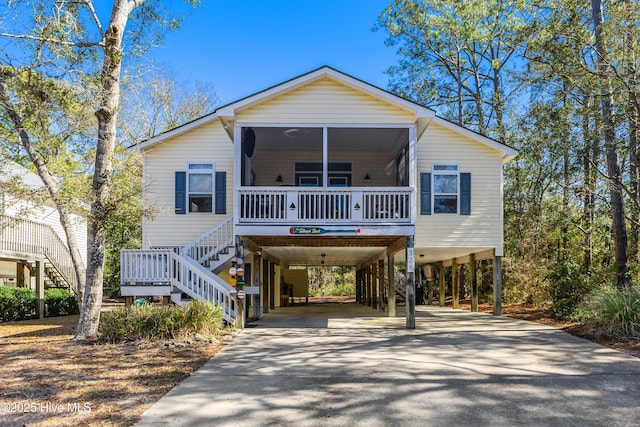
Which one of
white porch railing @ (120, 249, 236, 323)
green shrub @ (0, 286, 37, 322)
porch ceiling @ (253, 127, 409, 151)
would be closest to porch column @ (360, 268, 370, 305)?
porch ceiling @ (253, 127, 409, 151)

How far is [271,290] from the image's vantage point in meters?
19.2

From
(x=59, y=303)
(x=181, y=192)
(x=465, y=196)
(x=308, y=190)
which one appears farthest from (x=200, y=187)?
(x=59, y=303)

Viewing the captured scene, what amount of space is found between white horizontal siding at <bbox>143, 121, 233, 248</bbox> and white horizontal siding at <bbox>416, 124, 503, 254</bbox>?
19.1 ft

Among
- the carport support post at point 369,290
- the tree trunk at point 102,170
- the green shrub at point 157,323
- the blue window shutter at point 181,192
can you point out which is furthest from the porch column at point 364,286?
the tree trunk at point 102,170

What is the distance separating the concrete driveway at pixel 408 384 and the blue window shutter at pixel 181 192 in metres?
5.45

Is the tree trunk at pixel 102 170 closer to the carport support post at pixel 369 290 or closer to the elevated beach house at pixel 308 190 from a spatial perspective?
the elevated beach house at pixel 308 190

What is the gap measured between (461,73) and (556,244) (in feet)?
38.4

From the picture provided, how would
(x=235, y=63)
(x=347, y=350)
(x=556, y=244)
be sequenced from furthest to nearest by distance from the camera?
(x=235, y=63) → (x=556, y=244) → (x=347, y=350)

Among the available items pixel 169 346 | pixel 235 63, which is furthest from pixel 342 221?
pixel 235 63

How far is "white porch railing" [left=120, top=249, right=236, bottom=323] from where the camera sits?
→ 11695 millimetres

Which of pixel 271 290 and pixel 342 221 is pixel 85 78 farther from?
pixel 271 290

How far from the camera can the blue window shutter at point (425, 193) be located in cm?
1411

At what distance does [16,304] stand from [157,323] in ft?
28.6

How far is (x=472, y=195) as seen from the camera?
14.3m
